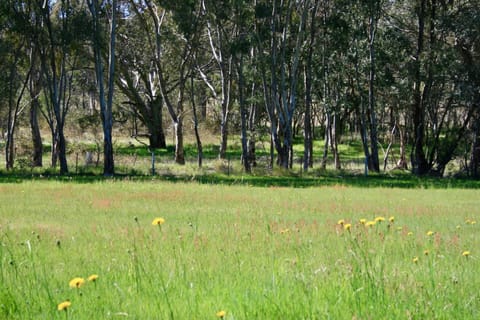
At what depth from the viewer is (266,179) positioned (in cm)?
3212

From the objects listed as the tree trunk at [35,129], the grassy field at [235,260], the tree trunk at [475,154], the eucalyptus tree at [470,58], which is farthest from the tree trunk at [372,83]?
the tree trunk at [35,129]

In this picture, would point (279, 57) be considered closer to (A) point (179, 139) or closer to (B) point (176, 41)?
(B) point (176, 41)

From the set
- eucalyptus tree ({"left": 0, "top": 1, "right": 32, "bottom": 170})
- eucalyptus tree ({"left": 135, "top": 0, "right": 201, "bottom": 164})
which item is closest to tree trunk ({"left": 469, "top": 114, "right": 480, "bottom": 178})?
eucalyptus tree ({"left": 135, "top": 0, "right": 201, "bottom": 164})

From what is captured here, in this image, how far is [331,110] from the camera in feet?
138

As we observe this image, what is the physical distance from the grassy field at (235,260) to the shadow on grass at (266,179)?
28.6 feet

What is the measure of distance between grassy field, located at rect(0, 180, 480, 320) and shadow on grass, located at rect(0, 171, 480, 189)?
28.6 feet

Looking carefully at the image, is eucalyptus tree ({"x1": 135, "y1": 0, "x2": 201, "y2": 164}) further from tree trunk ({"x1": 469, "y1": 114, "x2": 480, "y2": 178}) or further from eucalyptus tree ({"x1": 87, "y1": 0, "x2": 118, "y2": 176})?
tree trunk ({"x1": 469, "y1": 114, "x2": 480, "y2": 178})

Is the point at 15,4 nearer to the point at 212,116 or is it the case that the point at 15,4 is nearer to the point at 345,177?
the point at 345,177

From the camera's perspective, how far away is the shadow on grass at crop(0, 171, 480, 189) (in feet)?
→ 95.9

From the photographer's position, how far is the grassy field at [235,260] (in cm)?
600

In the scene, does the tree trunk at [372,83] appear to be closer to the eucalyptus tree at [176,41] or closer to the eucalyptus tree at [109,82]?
the eucalyptus tree at [176,41]

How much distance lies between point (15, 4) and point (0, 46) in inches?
119

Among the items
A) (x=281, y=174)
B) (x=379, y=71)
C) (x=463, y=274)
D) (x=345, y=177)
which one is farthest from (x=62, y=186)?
(x=379, y=71)

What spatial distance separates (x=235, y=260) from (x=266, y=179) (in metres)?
23.1
